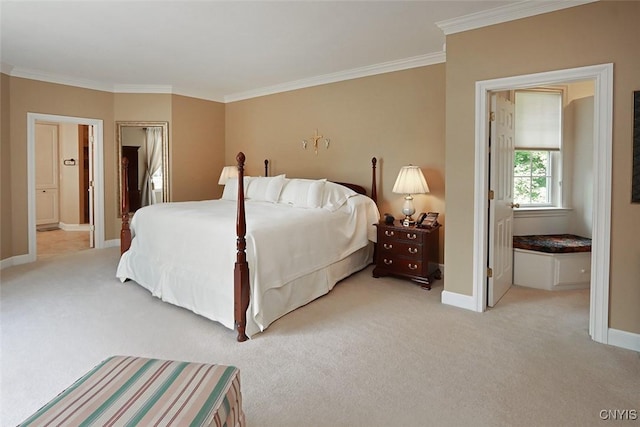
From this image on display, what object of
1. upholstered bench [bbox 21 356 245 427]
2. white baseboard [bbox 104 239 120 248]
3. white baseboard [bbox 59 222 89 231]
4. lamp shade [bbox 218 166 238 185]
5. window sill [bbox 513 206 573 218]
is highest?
lamp shade [bbox 218 166 238 185]

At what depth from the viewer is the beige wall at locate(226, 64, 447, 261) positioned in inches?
170

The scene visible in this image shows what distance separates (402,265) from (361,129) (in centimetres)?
198

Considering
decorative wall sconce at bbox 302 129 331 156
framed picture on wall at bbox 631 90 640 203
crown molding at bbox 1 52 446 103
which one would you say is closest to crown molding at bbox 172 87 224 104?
crown molding at bbox 1 52 446 103

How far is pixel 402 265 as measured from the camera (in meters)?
4.04

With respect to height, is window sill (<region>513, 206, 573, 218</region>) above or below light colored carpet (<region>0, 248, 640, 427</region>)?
above

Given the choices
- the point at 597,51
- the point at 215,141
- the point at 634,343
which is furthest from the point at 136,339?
the point at 215,141

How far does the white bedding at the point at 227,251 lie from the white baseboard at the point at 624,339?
2.36 m

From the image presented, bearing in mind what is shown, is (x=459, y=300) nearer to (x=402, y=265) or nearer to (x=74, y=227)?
(x=402, y=265)

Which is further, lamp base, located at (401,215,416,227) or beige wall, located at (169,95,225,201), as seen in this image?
beige wall, located at (169,95,225,201)

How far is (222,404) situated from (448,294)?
2.63 metres

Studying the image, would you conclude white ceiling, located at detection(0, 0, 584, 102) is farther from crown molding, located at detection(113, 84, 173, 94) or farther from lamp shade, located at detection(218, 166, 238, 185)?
lamp shade, located at detection(218, 166, 238, 185)

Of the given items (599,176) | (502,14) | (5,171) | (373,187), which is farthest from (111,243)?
(599,176)

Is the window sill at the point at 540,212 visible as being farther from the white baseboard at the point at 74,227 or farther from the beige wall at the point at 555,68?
the white baseboard at the point at 74,227

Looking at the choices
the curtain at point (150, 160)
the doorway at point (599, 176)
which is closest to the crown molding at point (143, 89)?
the curtain at point (150, 160)
